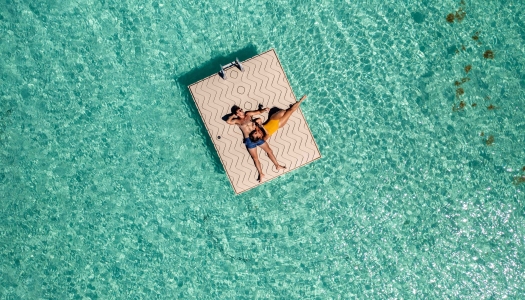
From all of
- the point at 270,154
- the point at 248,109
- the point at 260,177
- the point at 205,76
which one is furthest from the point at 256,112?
the point at 205,76

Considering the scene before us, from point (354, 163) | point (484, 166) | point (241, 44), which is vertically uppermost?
point (241, 44)

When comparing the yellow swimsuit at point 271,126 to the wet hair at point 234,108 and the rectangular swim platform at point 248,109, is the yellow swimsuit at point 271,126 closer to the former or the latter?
the rectangular swim platform at point 248,109

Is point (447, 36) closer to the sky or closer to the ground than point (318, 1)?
closer to the ground

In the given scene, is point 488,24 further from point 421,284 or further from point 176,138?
point 176,138

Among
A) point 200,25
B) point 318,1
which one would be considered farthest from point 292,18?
point 200,25

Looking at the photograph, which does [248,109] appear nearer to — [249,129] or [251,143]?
[249,129]
